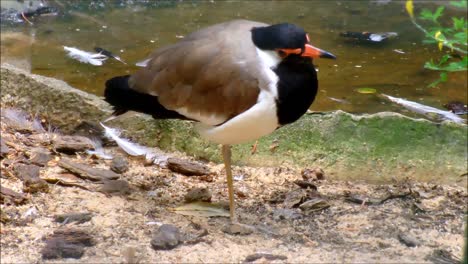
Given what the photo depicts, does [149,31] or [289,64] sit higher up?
[289,64]

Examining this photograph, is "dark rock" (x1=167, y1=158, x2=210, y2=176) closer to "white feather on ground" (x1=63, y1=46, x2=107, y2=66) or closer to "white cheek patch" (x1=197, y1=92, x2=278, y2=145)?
"white cheek patch" (x1=197, y1=92, x2=278, y2=145)

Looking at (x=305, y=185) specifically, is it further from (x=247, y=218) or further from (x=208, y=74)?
(x=208, y=74)

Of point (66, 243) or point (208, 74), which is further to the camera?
point (208, 74)

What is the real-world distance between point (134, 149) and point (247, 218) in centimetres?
98

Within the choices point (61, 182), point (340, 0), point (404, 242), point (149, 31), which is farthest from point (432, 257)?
point (340, 0)

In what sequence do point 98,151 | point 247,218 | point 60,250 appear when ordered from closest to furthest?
point 60,250 → point 247,218 → point 98,151

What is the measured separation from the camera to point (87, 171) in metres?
4.30

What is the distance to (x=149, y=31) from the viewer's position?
22.0 feet

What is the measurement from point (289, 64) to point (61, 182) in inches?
52.9

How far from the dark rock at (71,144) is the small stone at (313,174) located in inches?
49.5

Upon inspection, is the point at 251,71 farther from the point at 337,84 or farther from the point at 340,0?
the point at 340,0

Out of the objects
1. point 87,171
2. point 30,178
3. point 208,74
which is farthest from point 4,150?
point 208,74

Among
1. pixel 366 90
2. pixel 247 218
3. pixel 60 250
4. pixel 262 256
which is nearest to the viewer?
pixel 60 250

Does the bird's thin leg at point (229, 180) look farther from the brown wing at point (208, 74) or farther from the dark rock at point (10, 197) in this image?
the dark rock at point (10, 197)
